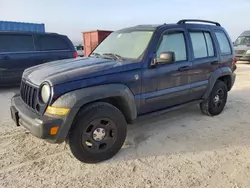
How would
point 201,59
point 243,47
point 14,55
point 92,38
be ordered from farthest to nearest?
point 243,47, point 92,38, point 14,55, point 201,59

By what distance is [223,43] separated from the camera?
497 centimetres

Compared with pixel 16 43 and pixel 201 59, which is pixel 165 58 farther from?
pixel 16 43

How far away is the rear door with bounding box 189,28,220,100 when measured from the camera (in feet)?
13.9

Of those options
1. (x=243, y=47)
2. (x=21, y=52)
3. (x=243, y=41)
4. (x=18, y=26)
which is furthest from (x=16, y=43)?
(x=243, y=41)

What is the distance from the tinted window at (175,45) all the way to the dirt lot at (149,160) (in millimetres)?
1295

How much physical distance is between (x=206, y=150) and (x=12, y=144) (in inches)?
111

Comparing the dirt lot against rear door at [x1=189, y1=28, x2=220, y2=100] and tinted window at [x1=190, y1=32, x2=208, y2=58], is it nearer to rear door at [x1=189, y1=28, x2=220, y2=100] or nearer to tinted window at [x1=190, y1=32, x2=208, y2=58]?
rear door at [x1=189, y1=28, x2=220, y2=100]

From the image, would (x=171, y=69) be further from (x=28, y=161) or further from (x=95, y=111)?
(x=28, y=161)

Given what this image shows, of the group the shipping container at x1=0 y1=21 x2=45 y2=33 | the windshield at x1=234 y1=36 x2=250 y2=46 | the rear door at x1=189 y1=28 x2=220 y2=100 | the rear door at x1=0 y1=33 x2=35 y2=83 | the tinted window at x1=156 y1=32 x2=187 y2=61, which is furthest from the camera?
the windshield at x1=234 y1=36 x2=250 y2=46

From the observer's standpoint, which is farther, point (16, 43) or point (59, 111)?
point (16, 43)

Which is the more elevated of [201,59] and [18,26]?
[18,26]

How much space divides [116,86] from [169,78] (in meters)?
1.07

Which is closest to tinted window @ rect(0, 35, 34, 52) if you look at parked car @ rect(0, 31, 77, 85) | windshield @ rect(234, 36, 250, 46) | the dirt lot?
parked car @ rect(0, 31, 77, 85)

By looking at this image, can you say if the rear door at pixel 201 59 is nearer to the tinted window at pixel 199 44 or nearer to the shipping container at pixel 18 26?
the tinted window at pixel 199 44
